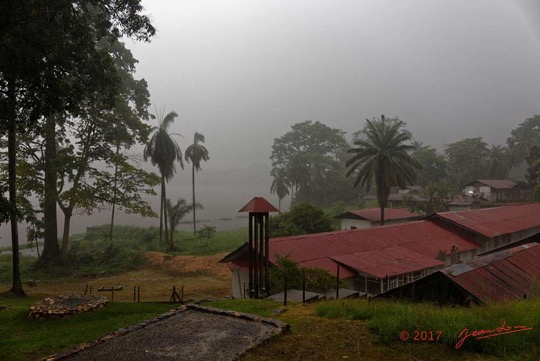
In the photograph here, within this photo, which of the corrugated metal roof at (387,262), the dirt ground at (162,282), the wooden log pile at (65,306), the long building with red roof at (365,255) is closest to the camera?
the wooden log pile at (65,306)

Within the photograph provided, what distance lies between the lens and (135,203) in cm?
2962

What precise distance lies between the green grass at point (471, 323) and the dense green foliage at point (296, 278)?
7.07 metres

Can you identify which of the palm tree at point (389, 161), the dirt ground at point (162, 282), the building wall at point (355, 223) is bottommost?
the dirt ground at point (162, 282)

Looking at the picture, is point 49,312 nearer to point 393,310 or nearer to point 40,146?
point 393,310

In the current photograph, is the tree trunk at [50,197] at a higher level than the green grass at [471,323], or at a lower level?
higher

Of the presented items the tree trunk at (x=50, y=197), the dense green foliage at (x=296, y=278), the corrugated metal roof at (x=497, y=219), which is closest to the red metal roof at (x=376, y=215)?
the corrugated metal roof at (x=497, y=219)

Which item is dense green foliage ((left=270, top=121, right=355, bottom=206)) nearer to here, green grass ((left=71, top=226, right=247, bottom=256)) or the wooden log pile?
green grass ((left=71, top=226, right=247, bottom=256))

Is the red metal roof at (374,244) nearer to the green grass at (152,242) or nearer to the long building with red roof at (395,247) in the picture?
the long building with red roof at (395,247)

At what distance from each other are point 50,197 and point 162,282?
10.2 meters

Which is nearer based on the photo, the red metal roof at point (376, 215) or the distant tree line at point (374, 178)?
the red metal roof at point (376, 215)

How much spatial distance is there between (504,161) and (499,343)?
9094 centimetres

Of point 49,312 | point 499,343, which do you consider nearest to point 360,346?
point 499,343

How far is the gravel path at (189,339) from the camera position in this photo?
26.4 ft

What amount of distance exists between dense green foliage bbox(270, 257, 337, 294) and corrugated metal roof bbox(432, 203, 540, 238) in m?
17.7
